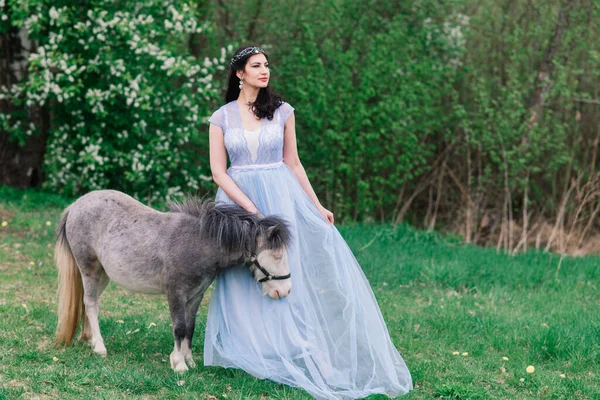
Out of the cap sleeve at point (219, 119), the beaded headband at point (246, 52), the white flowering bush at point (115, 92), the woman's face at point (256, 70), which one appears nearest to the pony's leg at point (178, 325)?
the cap sleeve at point (219, 119)

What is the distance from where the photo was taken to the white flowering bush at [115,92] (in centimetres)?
959

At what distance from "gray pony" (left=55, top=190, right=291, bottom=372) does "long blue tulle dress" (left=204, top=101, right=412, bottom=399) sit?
6.5 inches

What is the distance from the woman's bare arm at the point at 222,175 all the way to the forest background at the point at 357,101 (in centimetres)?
495

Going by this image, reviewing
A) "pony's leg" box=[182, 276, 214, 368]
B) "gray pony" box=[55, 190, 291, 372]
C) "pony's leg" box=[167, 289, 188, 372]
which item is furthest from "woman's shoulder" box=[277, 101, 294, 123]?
"pony's leg" box=[167, 289, 188, 372]

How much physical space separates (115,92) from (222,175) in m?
5.49

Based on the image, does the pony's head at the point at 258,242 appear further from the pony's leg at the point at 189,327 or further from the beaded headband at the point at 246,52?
the beaded headband at the point at 246,52

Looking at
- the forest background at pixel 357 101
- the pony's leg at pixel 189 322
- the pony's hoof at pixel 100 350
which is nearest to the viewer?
the pony's leg at pixel 189 322

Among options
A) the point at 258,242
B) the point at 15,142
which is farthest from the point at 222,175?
the point at 15,142

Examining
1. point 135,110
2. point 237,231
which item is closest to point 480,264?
point 237,231

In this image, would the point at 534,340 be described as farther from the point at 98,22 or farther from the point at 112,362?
the point at 98,22

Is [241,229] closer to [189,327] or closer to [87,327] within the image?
[189,327]

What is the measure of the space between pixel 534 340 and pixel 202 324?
2.55 m

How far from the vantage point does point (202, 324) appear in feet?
19.9

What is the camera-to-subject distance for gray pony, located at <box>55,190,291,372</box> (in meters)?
4.62
